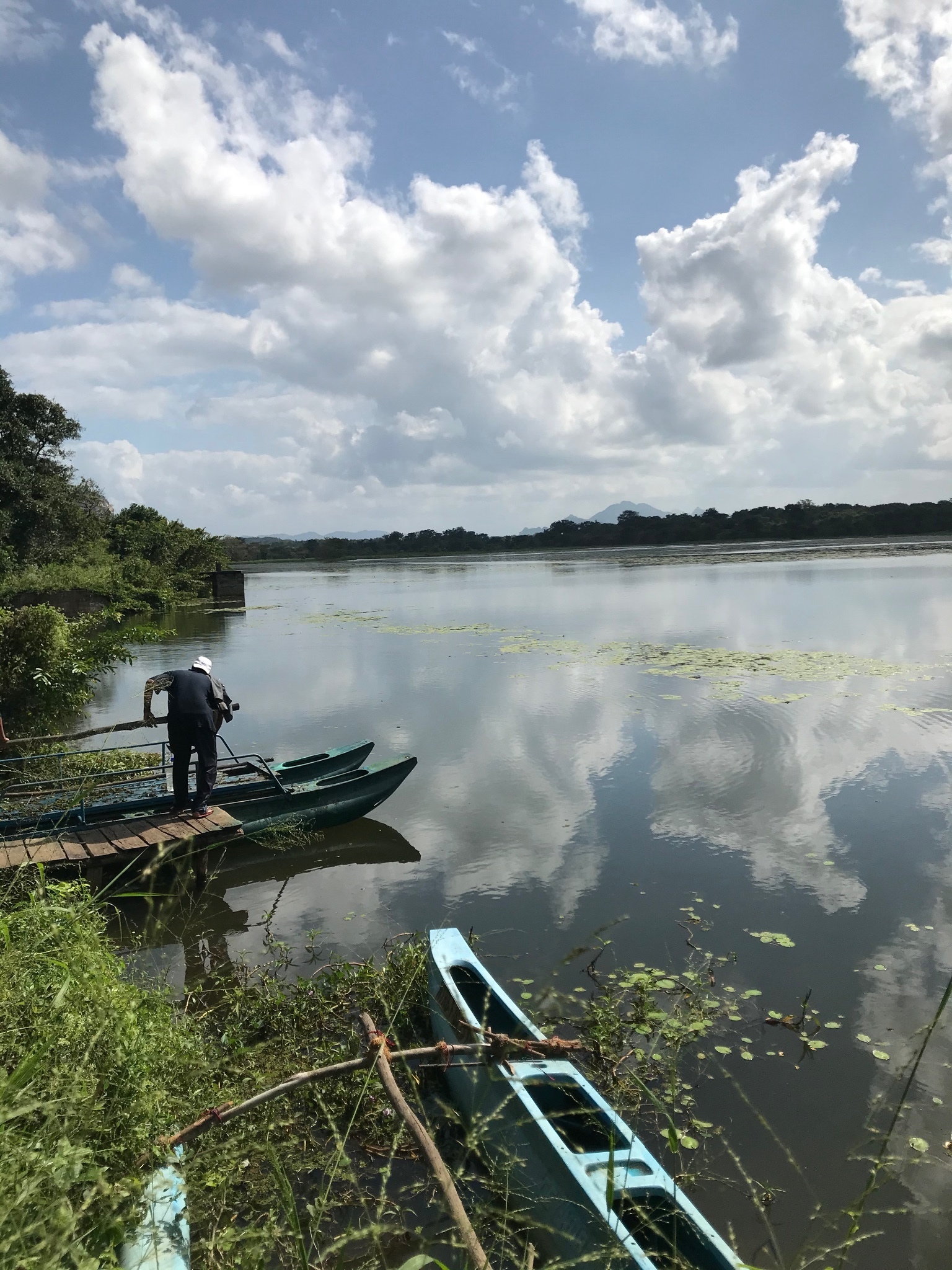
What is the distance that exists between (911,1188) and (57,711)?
10.9m

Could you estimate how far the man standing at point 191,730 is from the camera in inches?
306

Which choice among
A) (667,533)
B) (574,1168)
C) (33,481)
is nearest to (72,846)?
(574,1168)

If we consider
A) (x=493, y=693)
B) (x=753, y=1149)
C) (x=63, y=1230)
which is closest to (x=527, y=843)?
(x=753, y=1149)

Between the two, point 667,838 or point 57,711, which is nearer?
point 667,838

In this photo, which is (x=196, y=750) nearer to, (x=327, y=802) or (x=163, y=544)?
(x=327, y=802)

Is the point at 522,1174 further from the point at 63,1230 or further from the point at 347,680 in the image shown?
the point at 347,680

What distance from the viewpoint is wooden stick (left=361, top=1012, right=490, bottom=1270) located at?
2.51 meters

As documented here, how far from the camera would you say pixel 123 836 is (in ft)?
24.0

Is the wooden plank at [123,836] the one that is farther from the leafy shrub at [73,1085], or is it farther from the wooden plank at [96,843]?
the leafy shrub at [73,1085]

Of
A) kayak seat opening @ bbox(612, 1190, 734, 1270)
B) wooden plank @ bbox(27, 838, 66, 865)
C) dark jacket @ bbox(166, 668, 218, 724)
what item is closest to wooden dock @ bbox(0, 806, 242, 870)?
wooden plank @ bbox(27, 838, 66, 865)

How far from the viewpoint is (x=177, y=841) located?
23.2ft

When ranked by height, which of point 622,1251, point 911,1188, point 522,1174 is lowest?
point 911,1188

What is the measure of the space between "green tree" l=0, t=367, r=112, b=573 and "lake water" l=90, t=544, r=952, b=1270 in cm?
1135

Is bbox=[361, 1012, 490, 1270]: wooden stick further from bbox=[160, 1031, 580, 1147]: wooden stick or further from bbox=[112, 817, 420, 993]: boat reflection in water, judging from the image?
bbox=[112, 817, 420, 993]: boat reflection in water
